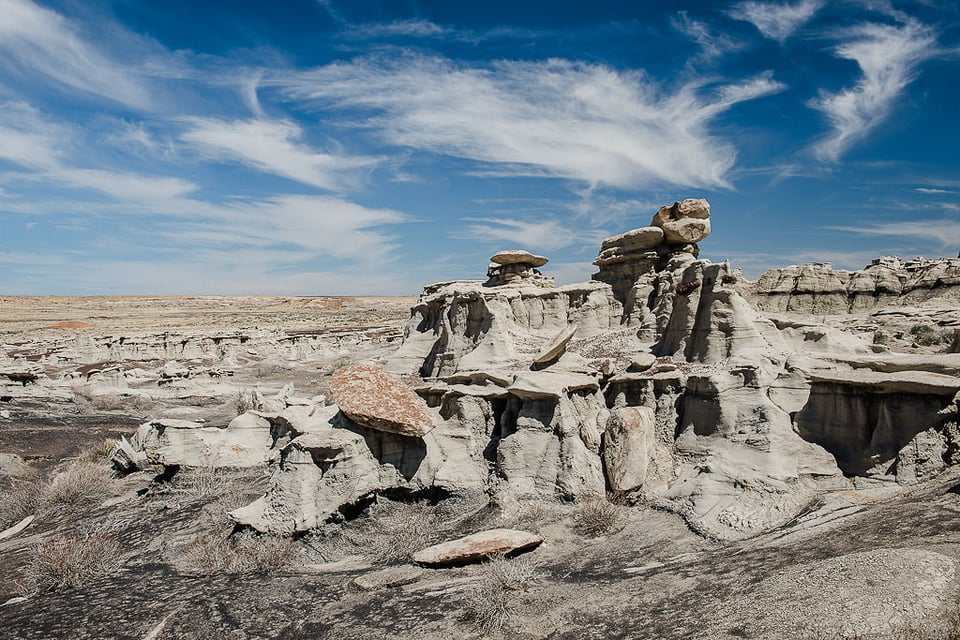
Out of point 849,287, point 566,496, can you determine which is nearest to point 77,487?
point 566,496

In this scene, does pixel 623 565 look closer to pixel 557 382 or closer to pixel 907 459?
pixel 557 382

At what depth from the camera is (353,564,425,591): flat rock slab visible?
30.2 feet

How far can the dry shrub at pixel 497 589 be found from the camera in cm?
748

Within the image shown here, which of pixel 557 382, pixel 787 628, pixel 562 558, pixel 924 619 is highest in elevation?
pixel 557 382

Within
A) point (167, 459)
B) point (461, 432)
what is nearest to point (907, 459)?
point (461, 432)

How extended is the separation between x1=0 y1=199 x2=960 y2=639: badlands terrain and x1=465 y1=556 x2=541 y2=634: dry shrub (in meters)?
0.04

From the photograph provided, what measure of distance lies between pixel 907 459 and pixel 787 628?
20.2ft

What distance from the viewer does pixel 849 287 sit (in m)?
40.0

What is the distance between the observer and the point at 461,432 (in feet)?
42.8

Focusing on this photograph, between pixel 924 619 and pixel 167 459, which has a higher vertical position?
pixel 924 619

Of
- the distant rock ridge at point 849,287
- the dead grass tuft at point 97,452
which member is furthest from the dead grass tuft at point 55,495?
the distant rock ridge at point 849,287

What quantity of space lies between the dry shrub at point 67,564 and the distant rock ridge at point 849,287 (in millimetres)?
40872

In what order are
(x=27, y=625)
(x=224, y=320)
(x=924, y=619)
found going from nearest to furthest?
(x=924, y=619)
(x=27, y=625)
(x=224, y=320)

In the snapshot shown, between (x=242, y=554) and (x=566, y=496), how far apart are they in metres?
6.71
